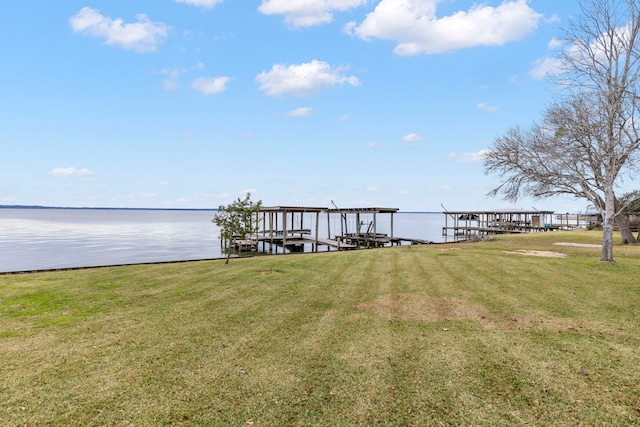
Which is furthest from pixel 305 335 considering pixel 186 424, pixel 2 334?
pixel 2 334

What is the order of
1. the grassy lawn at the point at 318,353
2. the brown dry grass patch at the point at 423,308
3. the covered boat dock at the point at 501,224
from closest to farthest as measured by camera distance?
1. the grassy lawn at the point at 318,353
2. the brown dry grass patch at the point at 423,308
3. the covered boat dock at the point at 501,224

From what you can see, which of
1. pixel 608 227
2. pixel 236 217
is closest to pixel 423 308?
pixel 236 217

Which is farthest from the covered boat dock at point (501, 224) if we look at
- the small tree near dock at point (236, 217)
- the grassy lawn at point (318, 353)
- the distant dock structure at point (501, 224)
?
the grassy lawn at point (318, 353)

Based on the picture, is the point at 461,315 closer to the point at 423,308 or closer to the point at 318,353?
the point at 423,308

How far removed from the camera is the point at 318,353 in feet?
20.8

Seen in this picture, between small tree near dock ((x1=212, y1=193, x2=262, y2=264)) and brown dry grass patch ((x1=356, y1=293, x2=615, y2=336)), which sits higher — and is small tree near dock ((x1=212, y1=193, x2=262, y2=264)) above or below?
above

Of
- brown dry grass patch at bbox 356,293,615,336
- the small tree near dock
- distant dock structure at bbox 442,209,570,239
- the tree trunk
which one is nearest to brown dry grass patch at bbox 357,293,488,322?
brown dry grass patch at bbox 356,293,615,336

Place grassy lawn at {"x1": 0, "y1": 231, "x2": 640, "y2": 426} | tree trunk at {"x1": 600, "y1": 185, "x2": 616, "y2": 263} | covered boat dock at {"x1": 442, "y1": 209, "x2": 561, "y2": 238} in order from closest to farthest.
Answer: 1. grassy lawn at {"x1": 0, "y1": 231, "x2": 640, "y2": 426}
2. tree trunk at {"x1": 600, "y1": 185, "x2": 616, "y2": 263}
3. covered boat dock at {"x1": 442, "y1": 209, "x2": 561, "y2": 238}

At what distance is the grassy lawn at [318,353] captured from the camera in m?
4.65

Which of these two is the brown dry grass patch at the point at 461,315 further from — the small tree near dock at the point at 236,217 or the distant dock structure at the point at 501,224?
the distant dock structure at the point at 501,224

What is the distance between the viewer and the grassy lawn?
15.3 ft

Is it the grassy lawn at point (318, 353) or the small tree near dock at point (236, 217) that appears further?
the small tree near dock at point (236, 217)

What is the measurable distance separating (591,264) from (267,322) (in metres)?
15.2

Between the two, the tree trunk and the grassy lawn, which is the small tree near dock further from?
the tree trunk
